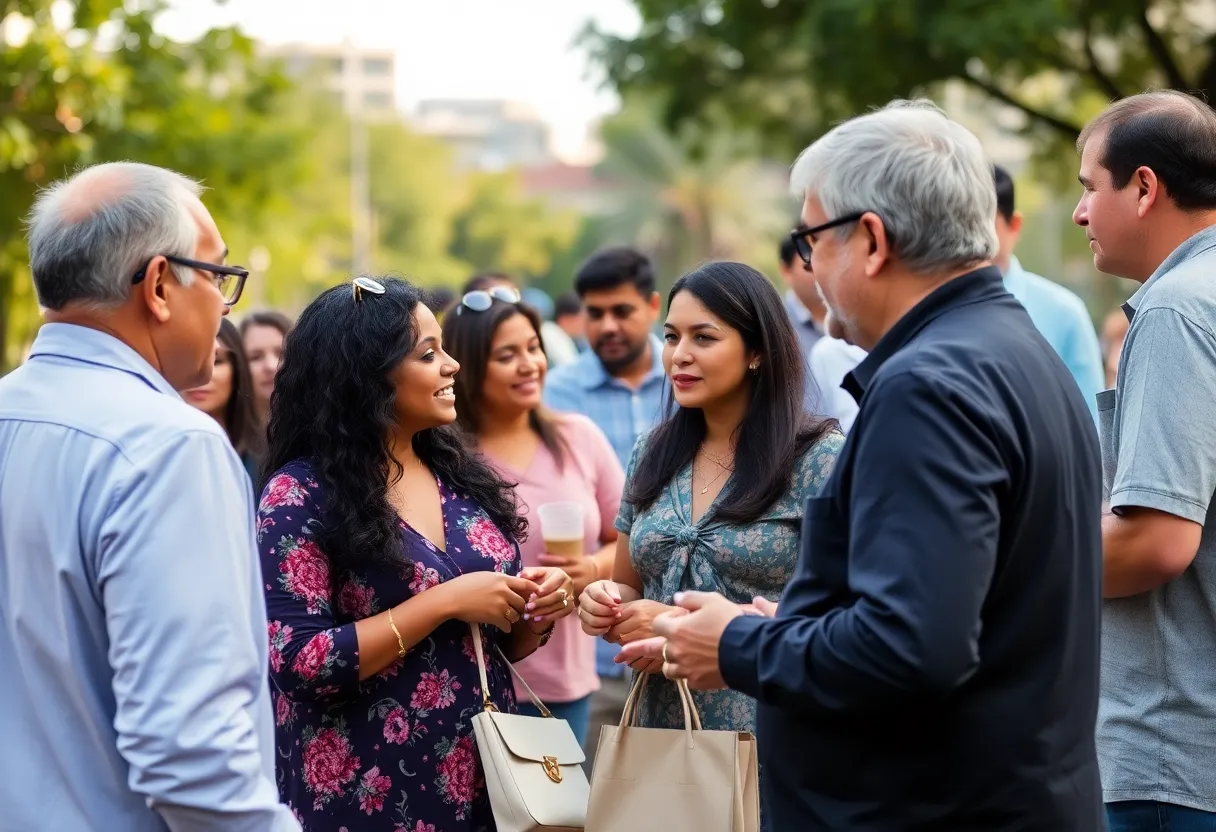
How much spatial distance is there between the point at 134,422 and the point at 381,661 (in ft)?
3.87

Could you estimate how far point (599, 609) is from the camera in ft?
12.2

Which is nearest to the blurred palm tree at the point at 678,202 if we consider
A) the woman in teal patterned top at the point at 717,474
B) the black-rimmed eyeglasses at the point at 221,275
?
the woman in teal patterned top at the point at 717,474

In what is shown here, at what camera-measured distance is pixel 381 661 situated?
3383mm

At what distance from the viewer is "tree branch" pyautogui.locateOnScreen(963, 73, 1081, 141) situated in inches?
554

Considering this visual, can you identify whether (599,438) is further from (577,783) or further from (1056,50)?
(1056,50)

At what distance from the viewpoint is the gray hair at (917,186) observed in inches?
93.4

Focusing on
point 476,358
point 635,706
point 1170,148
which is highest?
point 1170,148

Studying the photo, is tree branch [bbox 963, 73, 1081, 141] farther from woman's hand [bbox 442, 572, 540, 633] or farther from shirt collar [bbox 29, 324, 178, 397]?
shirt collar [bbox 29, 324, 178, 397]

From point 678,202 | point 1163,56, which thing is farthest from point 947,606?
point 678,202

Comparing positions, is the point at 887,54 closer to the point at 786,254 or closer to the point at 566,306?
the point at 566,306

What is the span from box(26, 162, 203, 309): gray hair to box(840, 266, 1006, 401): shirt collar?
1.23 metres

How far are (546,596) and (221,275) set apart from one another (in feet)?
4.64

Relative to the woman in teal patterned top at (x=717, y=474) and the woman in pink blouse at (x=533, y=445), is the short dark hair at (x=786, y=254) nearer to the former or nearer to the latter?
the woman in pink blouse at (x=533, y=445)

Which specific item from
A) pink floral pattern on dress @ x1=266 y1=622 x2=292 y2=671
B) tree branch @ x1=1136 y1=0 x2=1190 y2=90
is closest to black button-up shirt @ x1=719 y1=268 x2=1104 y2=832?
pink floral pattern on dress @ x1=266 y1=622 x2=292 y2=671
